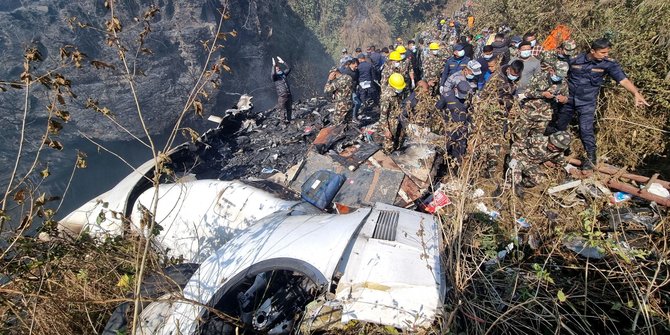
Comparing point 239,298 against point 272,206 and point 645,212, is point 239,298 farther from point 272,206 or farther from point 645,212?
point 645,212

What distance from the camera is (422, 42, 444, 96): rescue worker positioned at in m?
6.96

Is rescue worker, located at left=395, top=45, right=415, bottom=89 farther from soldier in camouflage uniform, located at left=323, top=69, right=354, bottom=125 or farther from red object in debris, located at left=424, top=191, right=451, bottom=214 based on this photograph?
red object in debris, located at left=424, top=191, right=451, bottom=214

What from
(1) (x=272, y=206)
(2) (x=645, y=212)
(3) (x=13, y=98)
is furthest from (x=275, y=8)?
(2) (x=645, y=212)

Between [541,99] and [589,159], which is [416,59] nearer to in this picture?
[541,99]

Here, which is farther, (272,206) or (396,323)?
(272,206)

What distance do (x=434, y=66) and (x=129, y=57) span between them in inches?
391

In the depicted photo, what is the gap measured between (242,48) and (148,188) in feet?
34.2

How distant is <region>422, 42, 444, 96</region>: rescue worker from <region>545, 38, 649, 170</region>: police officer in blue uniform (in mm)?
2904

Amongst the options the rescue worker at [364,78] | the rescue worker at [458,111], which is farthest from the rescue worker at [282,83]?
the rescue worker at [458,111]

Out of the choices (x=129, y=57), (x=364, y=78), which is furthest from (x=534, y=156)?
(x=129, y=57)

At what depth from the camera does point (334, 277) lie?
2090 millimetres

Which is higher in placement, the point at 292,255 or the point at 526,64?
the point at 292,255

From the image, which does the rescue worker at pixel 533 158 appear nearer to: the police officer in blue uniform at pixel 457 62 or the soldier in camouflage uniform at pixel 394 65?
the police officer in blue uniform at pixel 457 62

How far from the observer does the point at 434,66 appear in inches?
278
